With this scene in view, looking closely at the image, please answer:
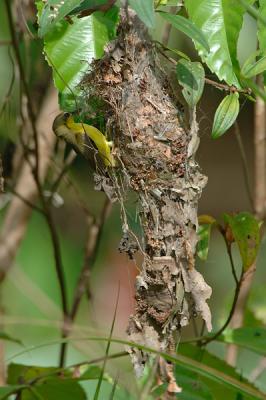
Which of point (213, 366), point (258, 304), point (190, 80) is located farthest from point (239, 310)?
point (190, 80)

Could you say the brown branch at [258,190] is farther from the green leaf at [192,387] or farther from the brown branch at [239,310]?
the green leaf at [192,387]

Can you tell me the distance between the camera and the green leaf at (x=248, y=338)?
4.78 feet

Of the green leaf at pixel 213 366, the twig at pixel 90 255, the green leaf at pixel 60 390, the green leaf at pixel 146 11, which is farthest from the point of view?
the twig at pixel 90 255

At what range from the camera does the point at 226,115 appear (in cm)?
120

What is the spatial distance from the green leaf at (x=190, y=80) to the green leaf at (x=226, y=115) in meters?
0.04

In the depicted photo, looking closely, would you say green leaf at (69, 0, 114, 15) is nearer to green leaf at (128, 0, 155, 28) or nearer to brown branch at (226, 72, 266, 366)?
green leaf at (128, 0, 155, 28)

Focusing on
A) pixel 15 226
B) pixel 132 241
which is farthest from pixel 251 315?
pixel 132 241

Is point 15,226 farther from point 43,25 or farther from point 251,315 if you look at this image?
point 43,25

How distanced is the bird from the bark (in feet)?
0.07

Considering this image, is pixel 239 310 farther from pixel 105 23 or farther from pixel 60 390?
pixel 105 23

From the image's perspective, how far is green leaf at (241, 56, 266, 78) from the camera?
3.71 ft

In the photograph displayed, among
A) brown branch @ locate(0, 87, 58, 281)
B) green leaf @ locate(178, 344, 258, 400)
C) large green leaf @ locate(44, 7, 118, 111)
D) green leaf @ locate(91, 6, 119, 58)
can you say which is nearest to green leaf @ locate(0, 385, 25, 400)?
green leaf @ locate(178, 344, 258, 400)

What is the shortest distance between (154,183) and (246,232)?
0.22m

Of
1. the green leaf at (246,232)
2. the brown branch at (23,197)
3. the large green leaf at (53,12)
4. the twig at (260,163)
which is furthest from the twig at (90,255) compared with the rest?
the large green leaf at (53,12)
